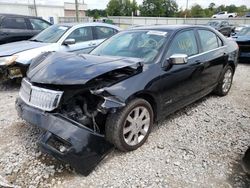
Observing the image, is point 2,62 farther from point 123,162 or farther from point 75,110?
point 123,162

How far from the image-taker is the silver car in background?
5594 mm

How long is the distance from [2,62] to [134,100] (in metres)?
3.81

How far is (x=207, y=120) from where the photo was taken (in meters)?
4.23

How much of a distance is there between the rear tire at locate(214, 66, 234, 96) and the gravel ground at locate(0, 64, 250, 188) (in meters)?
0.93

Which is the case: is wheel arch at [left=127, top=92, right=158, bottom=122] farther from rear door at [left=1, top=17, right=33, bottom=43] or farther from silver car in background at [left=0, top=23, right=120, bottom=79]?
rear door at [left=1, top=17, right=33, bottom=43]

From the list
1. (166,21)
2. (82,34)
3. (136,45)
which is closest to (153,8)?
(166,21)

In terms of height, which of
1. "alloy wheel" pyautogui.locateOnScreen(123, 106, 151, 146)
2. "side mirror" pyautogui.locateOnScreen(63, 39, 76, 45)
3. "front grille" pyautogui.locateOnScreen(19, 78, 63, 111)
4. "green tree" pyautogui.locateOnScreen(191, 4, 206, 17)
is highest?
"green tree" pyautogui.locateOnScreen(191, 4, 206, 17)

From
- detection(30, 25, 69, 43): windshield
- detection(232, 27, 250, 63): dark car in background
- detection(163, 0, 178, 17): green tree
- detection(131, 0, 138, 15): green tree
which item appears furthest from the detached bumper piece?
detection(131, 0, 138, 15): green tree

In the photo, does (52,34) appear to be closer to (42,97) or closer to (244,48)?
(42,97)

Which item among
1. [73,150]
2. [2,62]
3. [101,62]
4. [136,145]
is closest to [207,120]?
[136,145]

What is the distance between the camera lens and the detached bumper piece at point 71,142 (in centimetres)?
262

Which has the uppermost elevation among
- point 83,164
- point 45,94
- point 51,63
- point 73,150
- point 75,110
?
point 51,63

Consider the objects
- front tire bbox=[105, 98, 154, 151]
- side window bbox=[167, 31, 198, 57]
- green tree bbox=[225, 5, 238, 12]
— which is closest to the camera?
front tire bbox=[105, 98, 154, 151]

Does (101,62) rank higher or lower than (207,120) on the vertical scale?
higher
